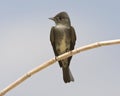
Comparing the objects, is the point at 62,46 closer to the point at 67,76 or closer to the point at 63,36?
the point at 63,36

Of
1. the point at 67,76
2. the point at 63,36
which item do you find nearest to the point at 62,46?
the point at 63,36

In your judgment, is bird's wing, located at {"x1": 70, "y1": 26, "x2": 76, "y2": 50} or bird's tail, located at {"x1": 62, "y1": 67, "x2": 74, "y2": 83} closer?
bird's tail, located at {"x1": 62, "y1": 67, "x2": 74, "y2": 83}

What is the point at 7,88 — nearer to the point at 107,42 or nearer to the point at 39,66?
the point at 39,66

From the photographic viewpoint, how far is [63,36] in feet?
23.5

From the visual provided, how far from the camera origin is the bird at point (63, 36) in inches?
277

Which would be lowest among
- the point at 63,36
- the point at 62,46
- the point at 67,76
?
the point at 67,76

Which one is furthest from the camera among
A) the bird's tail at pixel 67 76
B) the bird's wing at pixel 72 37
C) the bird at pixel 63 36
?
the bird's wing at pixel 72 37

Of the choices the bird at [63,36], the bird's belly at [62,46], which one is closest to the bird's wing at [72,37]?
the bird at [63,36]

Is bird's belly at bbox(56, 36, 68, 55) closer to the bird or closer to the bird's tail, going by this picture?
the bird

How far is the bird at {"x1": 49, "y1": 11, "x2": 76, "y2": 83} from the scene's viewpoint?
23.1 feet

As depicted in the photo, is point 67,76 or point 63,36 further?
point 63,36

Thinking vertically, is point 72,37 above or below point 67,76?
above

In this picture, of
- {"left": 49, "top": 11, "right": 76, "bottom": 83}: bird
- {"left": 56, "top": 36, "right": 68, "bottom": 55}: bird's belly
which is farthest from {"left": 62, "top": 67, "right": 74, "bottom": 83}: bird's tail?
{"left": 56, "top": 36, "right": 68, "bottom": 55}: bird's belly

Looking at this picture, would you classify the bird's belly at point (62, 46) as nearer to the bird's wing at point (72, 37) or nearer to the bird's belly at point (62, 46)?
the bird's belly at point (62, 46)
